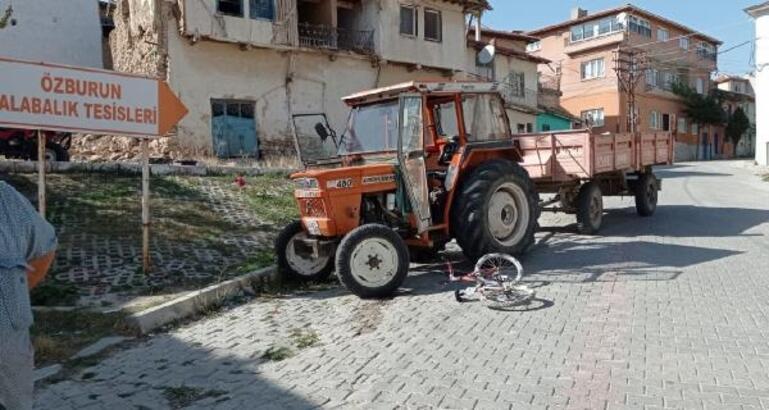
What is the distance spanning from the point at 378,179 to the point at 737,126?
59.5 meters

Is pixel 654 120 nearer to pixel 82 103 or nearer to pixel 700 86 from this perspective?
pixel 700 86

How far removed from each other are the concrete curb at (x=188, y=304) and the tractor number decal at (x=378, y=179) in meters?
1.79

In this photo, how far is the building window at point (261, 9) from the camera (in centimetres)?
2116

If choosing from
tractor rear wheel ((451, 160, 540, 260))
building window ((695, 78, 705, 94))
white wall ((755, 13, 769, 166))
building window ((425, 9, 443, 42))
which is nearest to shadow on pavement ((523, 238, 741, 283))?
tractor rear wheel ((451, 160, 540, 260))

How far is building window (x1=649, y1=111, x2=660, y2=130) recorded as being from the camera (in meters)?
49.6

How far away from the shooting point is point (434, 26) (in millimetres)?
26422

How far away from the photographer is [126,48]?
2222 cm

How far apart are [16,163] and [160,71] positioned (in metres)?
7.81

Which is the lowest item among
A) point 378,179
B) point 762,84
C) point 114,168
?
point 378,179

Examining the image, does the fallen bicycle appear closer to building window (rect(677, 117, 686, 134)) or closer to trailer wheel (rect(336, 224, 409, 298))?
trailer wheel (rect(336, 224, 409, 298))

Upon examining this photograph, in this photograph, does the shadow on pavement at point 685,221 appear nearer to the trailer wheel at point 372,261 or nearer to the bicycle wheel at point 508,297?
the bicycle wheel at point 508,297

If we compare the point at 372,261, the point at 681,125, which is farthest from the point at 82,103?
the point at 681,125

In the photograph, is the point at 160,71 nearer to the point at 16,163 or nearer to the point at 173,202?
the point at 16,163

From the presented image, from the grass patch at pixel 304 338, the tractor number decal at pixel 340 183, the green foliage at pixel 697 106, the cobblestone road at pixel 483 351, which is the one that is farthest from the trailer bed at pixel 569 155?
the green foliage at pixel 697 106
